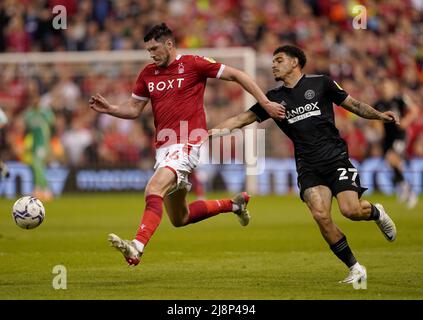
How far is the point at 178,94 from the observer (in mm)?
10836

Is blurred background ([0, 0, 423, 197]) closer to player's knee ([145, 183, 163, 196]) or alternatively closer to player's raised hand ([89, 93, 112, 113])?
player's raised hand ([89, 93, 112, 113])

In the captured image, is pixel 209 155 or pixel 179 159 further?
pixel 209 155

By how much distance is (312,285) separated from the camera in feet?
31.9

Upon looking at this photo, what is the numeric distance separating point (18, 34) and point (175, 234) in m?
15.4

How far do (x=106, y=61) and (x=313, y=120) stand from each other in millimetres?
17783

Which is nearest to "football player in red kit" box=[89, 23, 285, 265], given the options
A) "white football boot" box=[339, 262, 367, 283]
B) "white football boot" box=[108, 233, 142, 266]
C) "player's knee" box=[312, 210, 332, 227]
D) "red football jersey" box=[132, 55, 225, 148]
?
"red football jersey" box=[132, 55, 225, 148]

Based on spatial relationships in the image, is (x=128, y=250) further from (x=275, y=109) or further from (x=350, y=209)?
(x=350, y=209)

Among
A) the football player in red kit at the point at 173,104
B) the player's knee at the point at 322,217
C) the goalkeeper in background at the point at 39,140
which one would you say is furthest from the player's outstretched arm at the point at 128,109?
the goalkeeper in background at the point at 39,140

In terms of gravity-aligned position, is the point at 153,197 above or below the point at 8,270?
above

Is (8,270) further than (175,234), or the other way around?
(175,234)

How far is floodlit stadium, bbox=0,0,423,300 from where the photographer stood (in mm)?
10164

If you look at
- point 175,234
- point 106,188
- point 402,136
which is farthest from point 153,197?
point 106,188

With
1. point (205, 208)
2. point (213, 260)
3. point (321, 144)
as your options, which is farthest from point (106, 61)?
point (321, 144)
